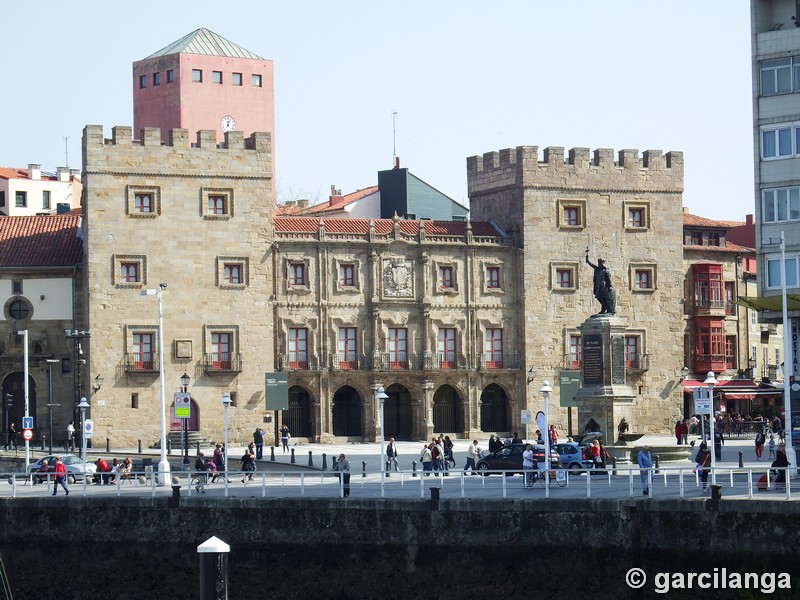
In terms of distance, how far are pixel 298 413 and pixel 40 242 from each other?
14504 mm

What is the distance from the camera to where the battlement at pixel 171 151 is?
8294 centimetres

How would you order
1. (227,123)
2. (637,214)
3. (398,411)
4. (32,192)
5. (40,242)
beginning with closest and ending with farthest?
(40,242) < (398,411) < (637,214) < (227,123) < (32,192)

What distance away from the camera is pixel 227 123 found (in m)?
108

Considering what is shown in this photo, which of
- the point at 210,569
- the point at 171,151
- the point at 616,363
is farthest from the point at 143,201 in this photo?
the point at 210,569

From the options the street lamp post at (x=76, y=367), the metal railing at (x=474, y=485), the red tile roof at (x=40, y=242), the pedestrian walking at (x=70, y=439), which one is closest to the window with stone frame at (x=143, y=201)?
the red tile roof at (x=40, y=242)

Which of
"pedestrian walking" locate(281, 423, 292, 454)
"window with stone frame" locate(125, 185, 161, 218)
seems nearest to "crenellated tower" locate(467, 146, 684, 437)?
"pedestrian walking" locate(281, 423, 292, 454)

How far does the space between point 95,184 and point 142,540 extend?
35881mm

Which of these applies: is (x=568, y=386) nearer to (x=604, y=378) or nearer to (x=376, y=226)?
(x=376, y=226)

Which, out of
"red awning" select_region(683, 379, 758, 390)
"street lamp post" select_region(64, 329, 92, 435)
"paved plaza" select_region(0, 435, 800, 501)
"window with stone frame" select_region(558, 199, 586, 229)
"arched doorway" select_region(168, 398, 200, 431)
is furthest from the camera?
"red awning" select_region(683, 379, 758, 390)

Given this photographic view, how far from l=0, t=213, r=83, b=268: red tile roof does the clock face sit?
19564mm

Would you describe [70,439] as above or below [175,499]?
above

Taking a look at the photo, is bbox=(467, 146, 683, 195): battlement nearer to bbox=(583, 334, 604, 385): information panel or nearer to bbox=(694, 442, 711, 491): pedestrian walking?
bbox=(583, 334, 604, 385): information panel

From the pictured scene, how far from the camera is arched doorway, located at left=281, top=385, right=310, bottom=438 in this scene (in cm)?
8675

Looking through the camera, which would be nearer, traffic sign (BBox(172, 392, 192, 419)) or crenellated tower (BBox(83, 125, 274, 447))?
traffic sign (BBox(172, 392, 192, 419))
